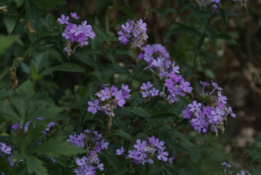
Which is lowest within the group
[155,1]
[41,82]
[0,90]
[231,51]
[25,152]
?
[231,51]

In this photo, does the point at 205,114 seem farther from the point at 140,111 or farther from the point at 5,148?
the point at 5,148

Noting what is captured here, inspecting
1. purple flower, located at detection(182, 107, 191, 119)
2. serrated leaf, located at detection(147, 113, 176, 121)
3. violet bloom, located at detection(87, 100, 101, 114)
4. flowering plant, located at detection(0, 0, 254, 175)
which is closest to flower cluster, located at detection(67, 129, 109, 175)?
flowering plant, located at detection(0, 0, 254, 175)

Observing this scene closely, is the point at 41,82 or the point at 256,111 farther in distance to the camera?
the point at 256,111

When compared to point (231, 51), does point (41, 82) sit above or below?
above

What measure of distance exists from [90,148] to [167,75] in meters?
0.56

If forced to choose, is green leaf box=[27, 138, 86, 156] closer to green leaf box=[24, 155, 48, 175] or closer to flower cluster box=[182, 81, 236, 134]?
green leaf box=[24, 155, 48, 175]

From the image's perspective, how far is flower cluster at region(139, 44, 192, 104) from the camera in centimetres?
206

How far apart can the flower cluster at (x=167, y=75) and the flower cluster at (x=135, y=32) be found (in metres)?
0.15

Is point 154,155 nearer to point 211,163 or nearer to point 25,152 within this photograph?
point 25,152

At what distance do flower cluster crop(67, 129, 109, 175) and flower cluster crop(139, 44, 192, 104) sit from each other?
0.35m

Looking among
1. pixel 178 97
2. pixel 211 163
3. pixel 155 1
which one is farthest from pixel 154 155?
pixel 155 1

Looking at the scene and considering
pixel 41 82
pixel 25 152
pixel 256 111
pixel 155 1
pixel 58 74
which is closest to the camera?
pixel 25 152

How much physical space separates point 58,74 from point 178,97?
9.04 ft

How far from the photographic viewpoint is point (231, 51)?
19.5 ft
